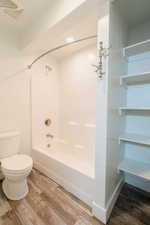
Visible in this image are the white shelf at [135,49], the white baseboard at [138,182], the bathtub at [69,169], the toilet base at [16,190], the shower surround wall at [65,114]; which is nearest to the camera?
the white shelf at [135,49]

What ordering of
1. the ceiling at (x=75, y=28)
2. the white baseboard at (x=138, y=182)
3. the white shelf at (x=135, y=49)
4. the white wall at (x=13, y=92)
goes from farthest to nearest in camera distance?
1. the white wall at (x=13, y=92)
2. the white baseboard at (x=138, y=182)
3. the white shelf at (x=135, y=49)
4. the ceiling at (x=75, y=28)

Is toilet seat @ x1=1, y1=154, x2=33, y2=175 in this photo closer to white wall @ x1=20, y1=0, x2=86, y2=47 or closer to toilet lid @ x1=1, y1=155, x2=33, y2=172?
toilet lid @ x1=1, y1=155, x2=33, y2=172

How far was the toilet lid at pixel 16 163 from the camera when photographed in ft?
5.22

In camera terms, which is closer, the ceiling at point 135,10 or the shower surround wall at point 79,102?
the ceiling at point 135,10

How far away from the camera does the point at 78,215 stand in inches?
54.7

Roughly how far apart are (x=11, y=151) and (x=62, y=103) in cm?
140

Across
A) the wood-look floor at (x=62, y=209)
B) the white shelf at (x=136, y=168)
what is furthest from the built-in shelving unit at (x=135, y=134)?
the wood-look floor at (x=62, y=209)

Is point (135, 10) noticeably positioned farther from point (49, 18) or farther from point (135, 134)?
point (135, 134)

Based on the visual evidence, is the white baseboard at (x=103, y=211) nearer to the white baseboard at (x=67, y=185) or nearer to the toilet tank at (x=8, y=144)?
the white baseboard at (x=67, y=185)

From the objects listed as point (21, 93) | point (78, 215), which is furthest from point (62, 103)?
point (78, 215)

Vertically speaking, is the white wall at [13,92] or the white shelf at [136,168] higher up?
the white wall at [13,92]

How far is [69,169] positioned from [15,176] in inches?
27.4

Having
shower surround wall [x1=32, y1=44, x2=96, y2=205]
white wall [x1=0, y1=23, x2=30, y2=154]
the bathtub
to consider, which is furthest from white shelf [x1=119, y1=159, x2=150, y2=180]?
white wall [x1=0, y1=23, x2=30, y2=154]

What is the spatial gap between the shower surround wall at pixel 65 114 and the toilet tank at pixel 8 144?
0.45m
